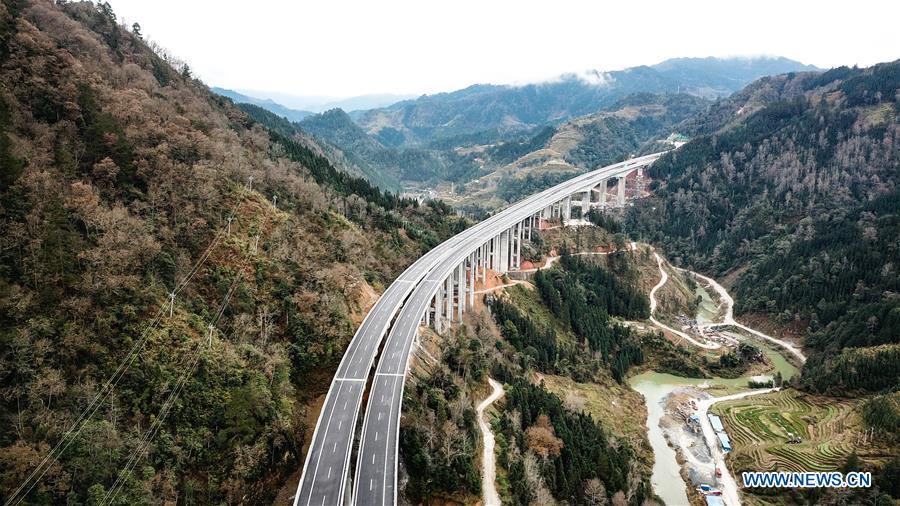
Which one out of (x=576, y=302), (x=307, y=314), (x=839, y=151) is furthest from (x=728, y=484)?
(x=839, y=151)

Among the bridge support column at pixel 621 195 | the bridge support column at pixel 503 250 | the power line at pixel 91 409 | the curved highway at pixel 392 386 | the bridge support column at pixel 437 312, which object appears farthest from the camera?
the bridge support column at pixel 621 195

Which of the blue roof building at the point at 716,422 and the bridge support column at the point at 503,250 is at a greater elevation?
the bridge support column at the point at 503,250

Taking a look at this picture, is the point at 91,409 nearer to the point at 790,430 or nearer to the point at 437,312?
the point at 437,312

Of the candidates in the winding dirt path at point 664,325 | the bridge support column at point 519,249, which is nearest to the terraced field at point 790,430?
the winding dirt path at point 664,325

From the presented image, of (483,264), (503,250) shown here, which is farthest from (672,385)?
(503,250)

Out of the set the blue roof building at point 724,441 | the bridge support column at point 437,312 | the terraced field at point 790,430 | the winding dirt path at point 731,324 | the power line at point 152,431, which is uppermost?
the power line at point 152,431

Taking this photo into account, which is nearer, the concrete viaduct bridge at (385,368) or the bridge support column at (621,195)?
the concrete viaduct bridge at (385,368)

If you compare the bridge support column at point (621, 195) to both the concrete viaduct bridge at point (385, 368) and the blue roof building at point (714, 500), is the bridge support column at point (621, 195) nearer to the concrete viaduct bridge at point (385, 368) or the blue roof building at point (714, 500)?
the concrete viaduct bridge at point (385, 368)

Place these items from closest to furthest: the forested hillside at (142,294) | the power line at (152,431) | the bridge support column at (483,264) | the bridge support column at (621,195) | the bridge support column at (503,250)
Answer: the power line at (152,431) → the forested hillside at (142,294) → the bridge support column at (483,264) → the bridge support column at (503,250) → the bridge support column at (621,195)
